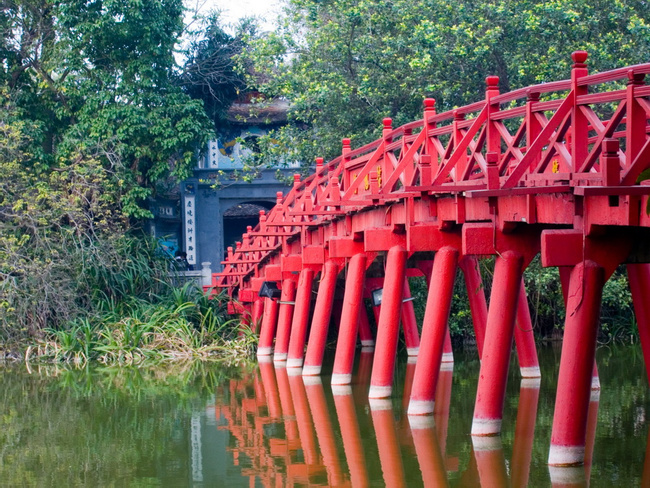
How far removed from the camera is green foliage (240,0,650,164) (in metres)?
20.4

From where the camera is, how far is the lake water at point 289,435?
9109mm

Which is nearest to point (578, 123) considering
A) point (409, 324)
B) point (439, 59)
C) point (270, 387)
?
point (270, 387)

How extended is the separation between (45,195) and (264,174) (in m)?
11.1

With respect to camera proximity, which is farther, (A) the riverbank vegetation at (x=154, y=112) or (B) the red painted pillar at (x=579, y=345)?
(A) the riverbank vegetation at (x=154, y=112)

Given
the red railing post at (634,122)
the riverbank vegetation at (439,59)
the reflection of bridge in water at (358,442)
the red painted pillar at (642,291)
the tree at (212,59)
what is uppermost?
the tree at (212,59)

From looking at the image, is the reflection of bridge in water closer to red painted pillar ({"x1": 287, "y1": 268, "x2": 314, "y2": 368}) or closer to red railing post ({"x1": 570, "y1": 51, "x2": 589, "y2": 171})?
red painted pillar ({"x1": 287, "y1": 268, "x2": 314, "y2": 368})

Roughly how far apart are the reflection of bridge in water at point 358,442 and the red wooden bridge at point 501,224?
35 cm

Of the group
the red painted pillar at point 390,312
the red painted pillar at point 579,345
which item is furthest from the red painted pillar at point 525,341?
the red painted pillar at point 579,345

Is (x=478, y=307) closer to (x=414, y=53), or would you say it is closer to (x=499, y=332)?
(x=499, y=332)

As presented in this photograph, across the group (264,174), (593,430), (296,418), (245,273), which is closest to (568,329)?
(593,430)

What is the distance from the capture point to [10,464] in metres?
10.0

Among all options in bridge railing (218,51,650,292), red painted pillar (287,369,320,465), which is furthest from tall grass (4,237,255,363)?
bridge railing (218,51,650,292)

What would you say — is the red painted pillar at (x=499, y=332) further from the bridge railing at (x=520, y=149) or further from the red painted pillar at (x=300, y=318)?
the red painted pillar at (x=300, y=318)

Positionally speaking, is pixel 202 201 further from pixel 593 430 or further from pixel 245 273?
pixel 593 430
